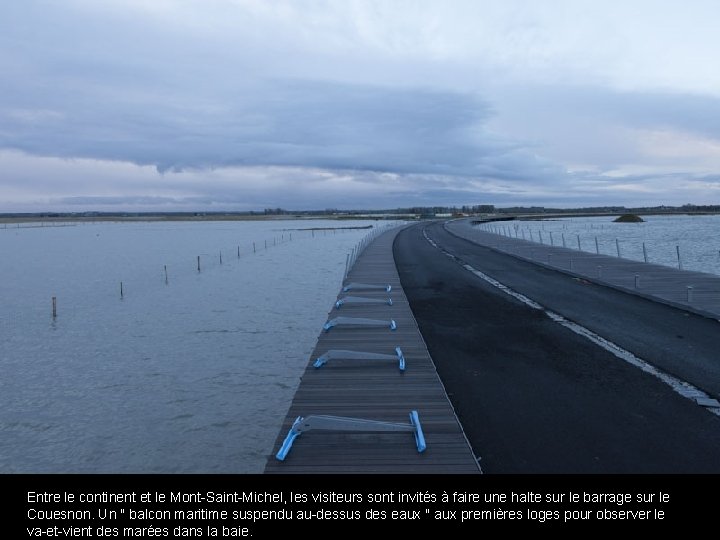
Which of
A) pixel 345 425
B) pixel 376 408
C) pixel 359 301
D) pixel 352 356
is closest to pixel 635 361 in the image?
pixel 352 356

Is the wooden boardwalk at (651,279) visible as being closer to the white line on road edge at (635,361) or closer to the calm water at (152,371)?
the white line on road edge at (635,361)

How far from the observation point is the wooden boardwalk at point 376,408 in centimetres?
690

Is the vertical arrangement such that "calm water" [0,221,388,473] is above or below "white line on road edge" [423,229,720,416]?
below

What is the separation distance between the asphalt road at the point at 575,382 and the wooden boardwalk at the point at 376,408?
1.80ft

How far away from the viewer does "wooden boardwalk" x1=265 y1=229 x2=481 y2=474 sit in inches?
272

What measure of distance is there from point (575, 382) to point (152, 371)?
38.5 feet

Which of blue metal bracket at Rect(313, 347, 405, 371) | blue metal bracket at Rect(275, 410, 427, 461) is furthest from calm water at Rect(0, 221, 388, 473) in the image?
blue metal bracket at Rect(275, 410, 427, 461)

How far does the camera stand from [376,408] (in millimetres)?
9094

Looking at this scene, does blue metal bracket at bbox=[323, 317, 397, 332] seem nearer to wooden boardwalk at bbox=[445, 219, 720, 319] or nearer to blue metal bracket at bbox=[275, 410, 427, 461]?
blue metal bracket at bbox=[275, 410, 427, 461]

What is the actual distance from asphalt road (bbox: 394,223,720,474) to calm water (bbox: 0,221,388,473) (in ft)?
14.1

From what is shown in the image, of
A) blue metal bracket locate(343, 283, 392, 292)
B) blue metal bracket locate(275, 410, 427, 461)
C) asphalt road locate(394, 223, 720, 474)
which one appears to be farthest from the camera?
blue metal bracket locate(343, 283, 392, 292)

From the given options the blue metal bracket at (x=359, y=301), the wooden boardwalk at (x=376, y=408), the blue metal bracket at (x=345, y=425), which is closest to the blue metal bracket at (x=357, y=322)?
the wooden boardwalk at (x=376, y=408)
